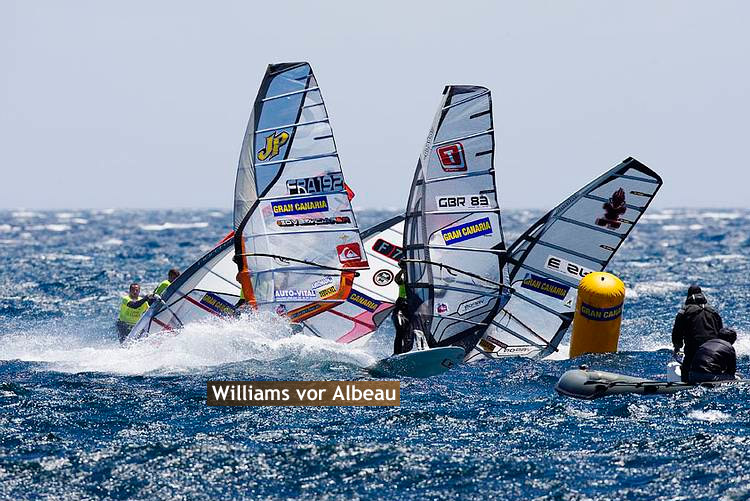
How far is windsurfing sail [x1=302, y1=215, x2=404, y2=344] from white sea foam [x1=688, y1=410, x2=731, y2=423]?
5587mm

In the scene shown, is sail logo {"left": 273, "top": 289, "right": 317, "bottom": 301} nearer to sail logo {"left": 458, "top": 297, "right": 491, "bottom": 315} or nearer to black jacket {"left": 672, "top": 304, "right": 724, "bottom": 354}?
sail logo {"left": 458, "top": 297, "right": 491, "bottom": 315}

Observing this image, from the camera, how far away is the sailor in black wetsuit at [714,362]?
9797mm

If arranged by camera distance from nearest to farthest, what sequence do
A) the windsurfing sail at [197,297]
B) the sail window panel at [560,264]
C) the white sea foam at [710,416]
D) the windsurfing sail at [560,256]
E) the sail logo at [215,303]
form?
the white sea foam at [710,416] < the windsurfing sail at [560,256] < the sail window panel at [560,264] < the windsurfing sail at [197,297] < the sail logo at [215,303]

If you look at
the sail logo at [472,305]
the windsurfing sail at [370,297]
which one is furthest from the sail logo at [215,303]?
the sail logo at [472,305]

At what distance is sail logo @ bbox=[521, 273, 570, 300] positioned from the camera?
13021mm

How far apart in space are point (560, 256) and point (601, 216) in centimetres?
79

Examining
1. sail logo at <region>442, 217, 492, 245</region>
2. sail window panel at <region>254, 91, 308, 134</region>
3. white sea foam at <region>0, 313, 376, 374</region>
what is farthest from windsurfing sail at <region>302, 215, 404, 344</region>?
sail window panel at <region>254, 91, 308, 134</region>

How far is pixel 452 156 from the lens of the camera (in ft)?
39.1

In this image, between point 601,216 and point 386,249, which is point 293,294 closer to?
point 386,249

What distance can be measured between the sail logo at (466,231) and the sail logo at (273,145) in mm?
2478

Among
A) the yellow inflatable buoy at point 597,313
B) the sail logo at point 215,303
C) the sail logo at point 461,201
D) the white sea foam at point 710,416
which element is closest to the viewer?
the white sea foam at point 710,416

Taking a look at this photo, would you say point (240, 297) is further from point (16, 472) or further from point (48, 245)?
point (48, 245)

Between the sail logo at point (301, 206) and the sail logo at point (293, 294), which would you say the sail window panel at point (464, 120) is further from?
the sail logo at point (293, 294)

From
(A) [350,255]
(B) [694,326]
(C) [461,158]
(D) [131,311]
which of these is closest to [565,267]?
(C) [461,158]
